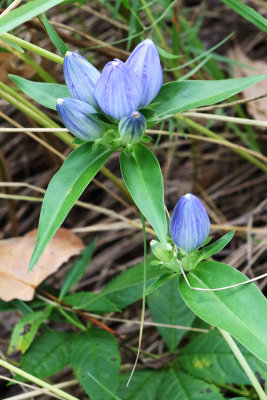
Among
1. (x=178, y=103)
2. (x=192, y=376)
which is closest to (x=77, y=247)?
(x=192, y=376)

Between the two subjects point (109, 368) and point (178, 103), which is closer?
point (178, 103)

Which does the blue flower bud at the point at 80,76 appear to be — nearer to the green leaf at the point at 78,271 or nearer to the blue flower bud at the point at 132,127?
the blue flower bud at the point at 132,127

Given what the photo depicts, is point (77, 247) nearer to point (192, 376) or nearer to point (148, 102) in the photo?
point (192, 376)

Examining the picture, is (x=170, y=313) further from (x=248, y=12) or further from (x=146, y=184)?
(x=248, y=12)

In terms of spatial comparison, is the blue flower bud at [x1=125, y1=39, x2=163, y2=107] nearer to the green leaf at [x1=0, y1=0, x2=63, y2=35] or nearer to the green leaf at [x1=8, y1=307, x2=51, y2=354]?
the green leaf at [x1=0, y1=0, x2=63, y2=35]

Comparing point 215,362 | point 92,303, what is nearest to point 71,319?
point 92,303
